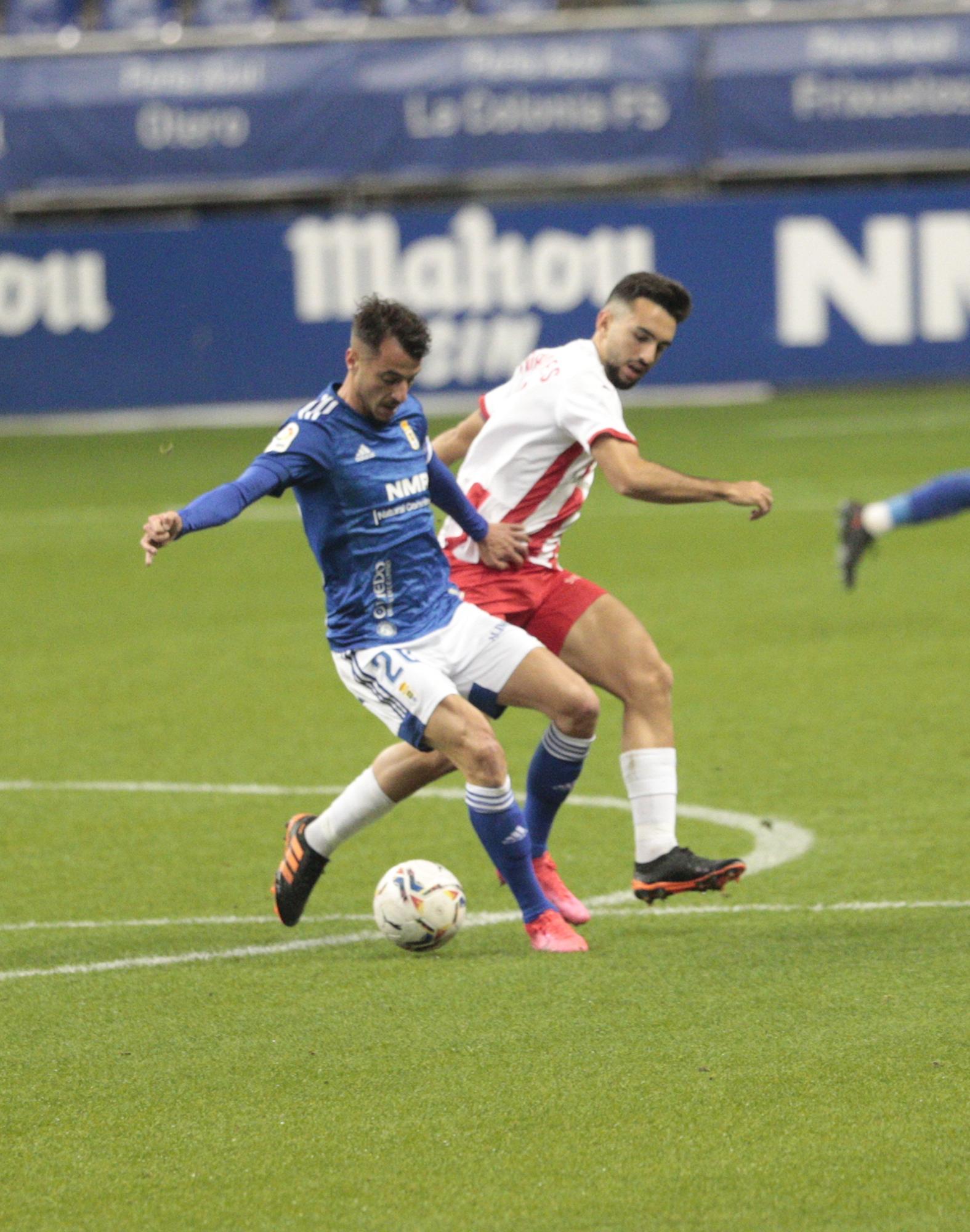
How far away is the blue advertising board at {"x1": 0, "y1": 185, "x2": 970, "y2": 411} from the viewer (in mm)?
23859

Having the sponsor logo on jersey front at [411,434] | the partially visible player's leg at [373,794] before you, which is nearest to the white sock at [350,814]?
the partially visible player's leg at [373,794]

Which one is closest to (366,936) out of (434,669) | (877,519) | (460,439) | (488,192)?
(434,669)

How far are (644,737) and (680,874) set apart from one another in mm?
511

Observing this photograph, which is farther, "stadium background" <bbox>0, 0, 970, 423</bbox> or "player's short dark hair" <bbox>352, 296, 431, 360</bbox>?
"stadium background" <bbox>0, 0, 970, 423</bbox>

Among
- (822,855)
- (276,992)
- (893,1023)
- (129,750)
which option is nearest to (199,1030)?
(276,992)

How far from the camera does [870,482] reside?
1725cm

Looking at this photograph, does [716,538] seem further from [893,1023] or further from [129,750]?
[893,1023]

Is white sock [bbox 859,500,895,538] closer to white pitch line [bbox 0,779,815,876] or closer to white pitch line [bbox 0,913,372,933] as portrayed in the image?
white pitch line [bbox 0,779,815,876]

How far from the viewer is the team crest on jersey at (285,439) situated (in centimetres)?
589

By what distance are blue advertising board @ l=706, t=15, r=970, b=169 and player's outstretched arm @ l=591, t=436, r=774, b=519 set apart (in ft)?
62.8

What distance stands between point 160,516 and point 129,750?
3.92m

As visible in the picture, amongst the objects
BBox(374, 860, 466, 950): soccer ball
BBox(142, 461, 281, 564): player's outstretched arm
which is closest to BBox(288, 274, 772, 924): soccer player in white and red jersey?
BBox(374, 860, 466, 950): soccer ball

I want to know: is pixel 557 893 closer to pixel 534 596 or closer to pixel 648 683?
pixel 648 683

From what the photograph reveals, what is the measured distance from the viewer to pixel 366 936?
627cm
